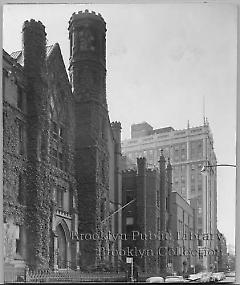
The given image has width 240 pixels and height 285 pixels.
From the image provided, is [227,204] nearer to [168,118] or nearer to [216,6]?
[168,118]

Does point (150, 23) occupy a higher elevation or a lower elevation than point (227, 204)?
higher

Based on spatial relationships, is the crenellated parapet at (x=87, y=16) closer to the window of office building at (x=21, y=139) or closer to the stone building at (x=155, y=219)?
the window of office building at (x=21, y=139)

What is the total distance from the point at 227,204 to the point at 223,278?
0.34 metres

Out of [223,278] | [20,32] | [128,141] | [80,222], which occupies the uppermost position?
[20,32]

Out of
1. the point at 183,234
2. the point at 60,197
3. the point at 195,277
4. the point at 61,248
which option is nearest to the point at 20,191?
the point at 60,197

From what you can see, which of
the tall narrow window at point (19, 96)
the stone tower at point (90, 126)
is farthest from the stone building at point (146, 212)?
the tall narrow window at point (19, 96)

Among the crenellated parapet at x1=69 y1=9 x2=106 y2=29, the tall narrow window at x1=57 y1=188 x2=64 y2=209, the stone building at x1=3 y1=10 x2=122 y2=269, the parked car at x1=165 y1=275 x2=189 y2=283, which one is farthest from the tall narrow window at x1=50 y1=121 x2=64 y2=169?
the parked car at x1=165 y1=275 x2=189 y2=283

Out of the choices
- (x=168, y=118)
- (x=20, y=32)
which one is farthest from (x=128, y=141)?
(x=20, y=32)

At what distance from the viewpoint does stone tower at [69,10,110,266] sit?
372 centimetres

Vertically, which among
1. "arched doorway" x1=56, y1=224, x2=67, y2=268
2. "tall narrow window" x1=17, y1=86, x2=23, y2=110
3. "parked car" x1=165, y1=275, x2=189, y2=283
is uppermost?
"tall narrow window" x1=17, y1=86, x2=23, y2=110

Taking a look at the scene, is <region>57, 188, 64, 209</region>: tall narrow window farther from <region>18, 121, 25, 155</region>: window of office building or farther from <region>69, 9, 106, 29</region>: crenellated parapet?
<region>69, 9, 106, 29</region>: crenellated parapet

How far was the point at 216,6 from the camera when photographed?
12.1ft

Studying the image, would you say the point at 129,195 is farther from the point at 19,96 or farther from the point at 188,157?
the point at 19,96

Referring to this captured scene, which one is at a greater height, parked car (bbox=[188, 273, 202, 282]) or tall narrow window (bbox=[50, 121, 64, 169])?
A: tall narrow window (bbox=[50, 121, 64, 169])
